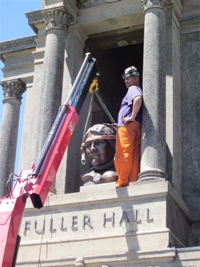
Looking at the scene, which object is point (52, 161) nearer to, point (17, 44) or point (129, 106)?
point (129, 106)

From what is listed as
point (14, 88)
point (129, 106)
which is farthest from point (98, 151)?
point (14, 88)

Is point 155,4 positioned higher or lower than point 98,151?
higher

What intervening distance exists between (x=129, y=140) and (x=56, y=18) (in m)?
5.19

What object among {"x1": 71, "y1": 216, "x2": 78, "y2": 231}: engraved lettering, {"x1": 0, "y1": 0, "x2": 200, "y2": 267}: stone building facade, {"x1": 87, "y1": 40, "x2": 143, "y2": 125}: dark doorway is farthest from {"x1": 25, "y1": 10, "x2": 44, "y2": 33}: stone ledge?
{"x1": 71, "y1": 216, "x2": 78, "y2": 231}: engraved lettering

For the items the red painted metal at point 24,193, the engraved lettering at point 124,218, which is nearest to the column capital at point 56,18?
the red painted metal at point 24,193

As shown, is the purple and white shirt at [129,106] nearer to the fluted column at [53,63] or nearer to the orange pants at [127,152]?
the orange pants at [127,152]

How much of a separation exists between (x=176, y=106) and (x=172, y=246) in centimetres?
501

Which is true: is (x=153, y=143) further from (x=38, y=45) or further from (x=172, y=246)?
(x=38, y=45)

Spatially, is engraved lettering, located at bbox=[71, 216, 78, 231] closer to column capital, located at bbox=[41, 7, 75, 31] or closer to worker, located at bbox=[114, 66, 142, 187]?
worker, located at bbox=[114, 66, 142, 187]

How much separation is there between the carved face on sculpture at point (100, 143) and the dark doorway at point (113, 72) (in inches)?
198

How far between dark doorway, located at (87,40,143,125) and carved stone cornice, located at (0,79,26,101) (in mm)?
2695

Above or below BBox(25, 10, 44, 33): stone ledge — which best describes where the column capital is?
below

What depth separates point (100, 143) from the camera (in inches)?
844

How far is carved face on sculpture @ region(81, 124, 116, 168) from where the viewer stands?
70.2ft
